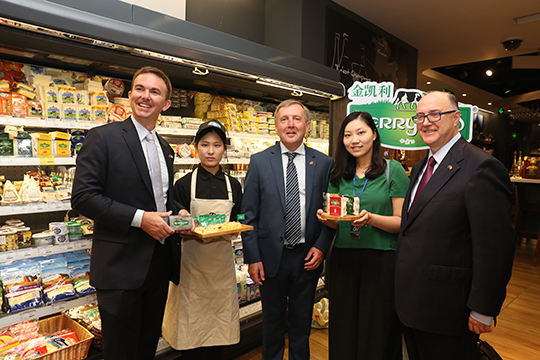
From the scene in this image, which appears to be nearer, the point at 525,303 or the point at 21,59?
the point at 21,59

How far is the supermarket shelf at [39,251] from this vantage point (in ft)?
6.87

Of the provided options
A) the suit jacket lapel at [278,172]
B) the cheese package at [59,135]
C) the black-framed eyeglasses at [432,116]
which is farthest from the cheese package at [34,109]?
the black-framed eyeglasses at [432,116]

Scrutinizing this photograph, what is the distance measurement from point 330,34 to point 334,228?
122 inches

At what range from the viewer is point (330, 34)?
4352 mm

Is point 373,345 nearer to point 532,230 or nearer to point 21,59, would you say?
point 21,59

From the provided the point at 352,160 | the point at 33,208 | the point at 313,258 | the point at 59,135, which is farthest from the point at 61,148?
the point at 352,160

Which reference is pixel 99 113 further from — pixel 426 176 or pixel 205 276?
pixel 426 176

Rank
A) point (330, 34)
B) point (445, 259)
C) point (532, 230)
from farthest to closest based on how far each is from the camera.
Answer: point (532, 230) → point (330, 34) → point (445, 259)

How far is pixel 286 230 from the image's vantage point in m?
2.27

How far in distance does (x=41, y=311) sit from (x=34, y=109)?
4.51 feet

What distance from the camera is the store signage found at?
3.09m

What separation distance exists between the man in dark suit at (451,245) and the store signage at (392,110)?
131cm

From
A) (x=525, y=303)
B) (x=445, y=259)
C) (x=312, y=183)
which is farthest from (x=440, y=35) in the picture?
(x=445, y=259)

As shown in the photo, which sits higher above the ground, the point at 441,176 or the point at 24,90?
the point at 24,90
